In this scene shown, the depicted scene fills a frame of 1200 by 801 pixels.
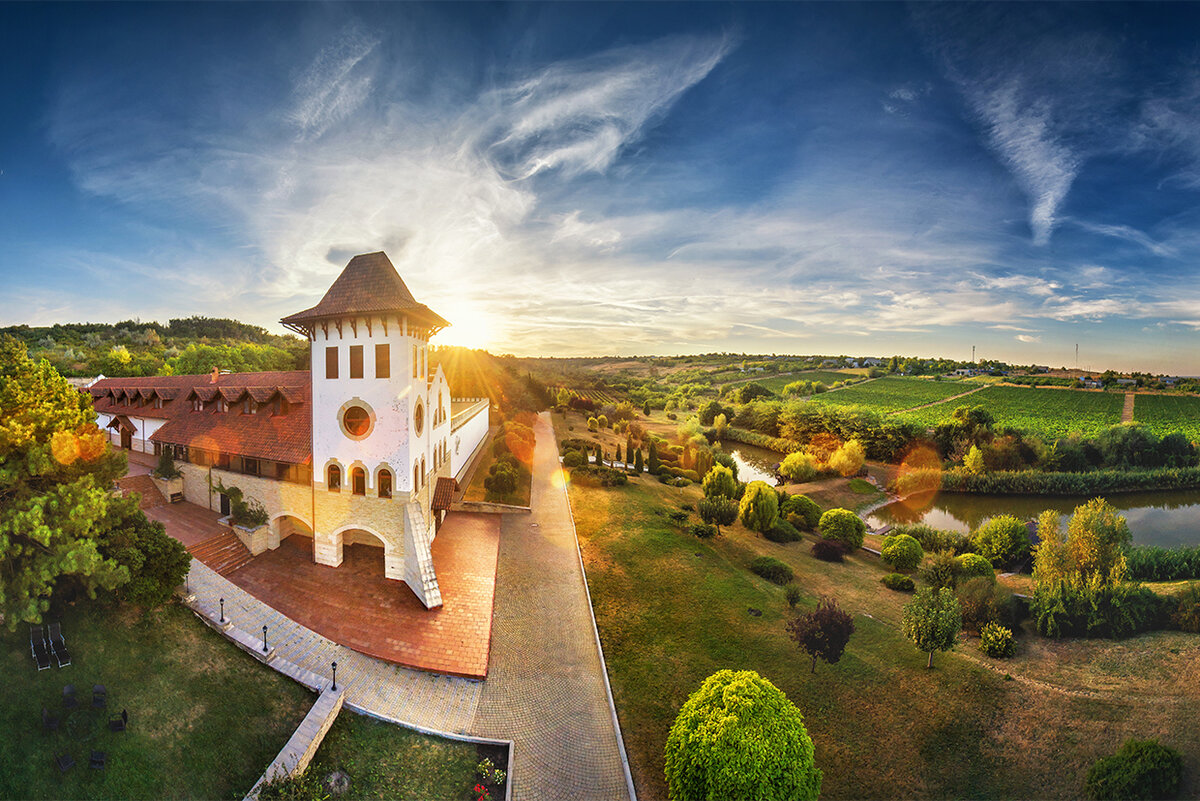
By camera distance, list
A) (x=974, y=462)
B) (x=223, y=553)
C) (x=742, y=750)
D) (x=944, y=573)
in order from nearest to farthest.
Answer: (x=742, y=750) < (x=223, y=553) < (x=944, y=573) < (x=974, y=462)

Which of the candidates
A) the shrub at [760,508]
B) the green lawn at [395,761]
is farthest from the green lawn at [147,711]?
the shrub at [760,508]

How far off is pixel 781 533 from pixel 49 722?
Result: 29.8 metres

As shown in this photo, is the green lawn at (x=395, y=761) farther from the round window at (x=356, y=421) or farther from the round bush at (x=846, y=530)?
the round bush at (x=846, y=530)

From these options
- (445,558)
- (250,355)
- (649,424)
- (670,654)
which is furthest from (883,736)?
(250,355)

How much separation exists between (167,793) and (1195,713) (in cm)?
2557

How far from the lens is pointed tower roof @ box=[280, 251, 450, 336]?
664 inches

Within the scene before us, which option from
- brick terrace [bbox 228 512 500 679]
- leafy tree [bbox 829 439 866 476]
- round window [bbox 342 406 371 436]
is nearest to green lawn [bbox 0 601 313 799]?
brick terrace [bbox 228 512 500 679]

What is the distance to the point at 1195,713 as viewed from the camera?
38.0ft

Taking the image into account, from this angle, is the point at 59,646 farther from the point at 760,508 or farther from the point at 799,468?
the point at 799,468

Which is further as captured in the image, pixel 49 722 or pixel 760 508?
pixel 760 508

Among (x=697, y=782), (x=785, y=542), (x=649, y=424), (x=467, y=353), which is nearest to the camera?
(x=697, y=782)

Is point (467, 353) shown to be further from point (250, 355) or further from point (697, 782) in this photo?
point (697, 782)

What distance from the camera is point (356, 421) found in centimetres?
1820

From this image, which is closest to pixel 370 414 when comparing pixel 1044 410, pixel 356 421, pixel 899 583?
pixel 356 421
